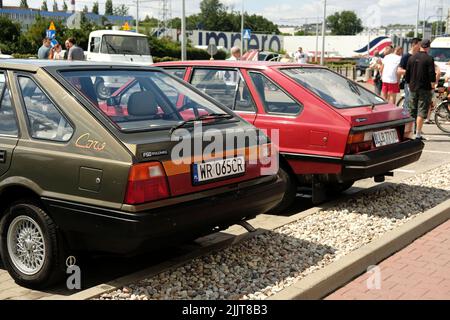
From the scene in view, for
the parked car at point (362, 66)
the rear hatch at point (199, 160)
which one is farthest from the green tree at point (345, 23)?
the rear hatch at point (199, 160)

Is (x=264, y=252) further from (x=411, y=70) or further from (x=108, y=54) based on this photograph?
(x=108, y=54)

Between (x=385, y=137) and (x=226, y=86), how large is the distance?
1878 millimetres

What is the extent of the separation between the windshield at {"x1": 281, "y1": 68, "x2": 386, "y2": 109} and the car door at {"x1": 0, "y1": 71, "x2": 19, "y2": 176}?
3124mm

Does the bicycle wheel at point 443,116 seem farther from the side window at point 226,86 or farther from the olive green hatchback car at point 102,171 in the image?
the olive green hatchback car at point 102,171

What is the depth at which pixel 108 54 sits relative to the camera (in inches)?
894

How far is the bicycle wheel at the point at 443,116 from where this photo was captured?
1262 cm

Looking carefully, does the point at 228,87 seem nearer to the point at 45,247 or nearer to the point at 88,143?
the point at 88,143

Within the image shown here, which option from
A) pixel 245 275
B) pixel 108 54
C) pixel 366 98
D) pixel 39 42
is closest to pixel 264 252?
pixel 245 275

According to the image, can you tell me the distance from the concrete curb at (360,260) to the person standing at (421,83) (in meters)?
5.40

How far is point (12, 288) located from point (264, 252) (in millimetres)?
1949

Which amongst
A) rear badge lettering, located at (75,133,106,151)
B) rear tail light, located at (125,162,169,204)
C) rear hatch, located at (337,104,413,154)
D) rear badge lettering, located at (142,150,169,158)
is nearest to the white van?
rear hatch, located at (337,104,413,154)

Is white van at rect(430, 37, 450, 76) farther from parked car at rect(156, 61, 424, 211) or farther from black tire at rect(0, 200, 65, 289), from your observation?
black tire at rect(0, 200, 65, 289)

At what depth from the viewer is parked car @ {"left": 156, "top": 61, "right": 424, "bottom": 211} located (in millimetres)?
5715

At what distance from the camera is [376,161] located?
5785 mm
